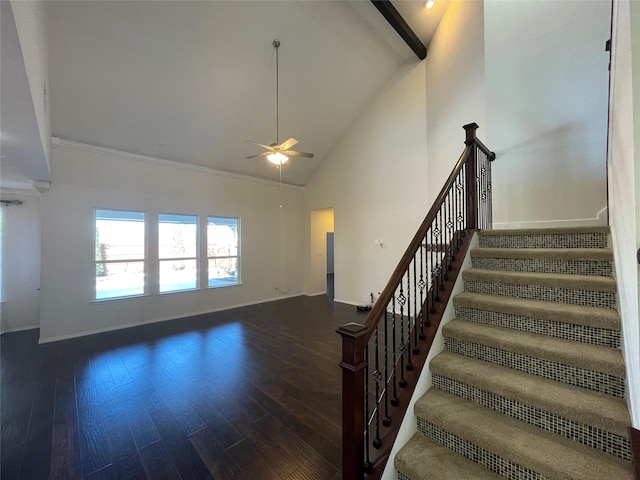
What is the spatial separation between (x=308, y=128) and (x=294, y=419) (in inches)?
223

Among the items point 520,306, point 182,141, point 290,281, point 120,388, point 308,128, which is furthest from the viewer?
point 290,281

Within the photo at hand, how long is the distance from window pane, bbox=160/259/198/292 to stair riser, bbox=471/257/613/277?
5.65 metres

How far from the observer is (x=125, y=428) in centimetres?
225

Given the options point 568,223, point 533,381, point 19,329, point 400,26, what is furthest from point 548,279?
point 19,329

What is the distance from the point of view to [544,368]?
62.8 inches

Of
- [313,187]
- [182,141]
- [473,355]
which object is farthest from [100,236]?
[473,355]

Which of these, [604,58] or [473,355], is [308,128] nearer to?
[604,58]

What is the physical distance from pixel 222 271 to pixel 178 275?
100cm

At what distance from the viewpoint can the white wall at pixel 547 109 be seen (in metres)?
3.23

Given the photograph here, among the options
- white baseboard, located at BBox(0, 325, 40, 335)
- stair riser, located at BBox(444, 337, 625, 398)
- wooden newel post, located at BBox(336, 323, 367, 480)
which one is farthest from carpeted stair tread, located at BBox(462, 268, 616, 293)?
white baseboard, located at BBox(0, 325, 40, 335)

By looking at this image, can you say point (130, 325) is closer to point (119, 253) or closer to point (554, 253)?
point (119, 253)

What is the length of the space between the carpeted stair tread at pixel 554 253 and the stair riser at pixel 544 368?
0.91 meters

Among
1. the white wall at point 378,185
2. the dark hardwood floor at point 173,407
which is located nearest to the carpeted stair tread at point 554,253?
the dark hardwood floor at point 173,407

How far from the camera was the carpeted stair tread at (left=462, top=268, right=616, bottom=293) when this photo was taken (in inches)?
67.9
